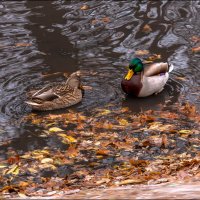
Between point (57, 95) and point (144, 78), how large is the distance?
5.81ft

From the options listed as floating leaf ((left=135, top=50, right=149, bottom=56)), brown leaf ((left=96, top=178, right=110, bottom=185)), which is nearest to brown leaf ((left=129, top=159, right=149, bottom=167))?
brown leaf ((left=96, top=178, right=110, bottom=185))

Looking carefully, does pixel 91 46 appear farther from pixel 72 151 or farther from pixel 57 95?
pixel 72 151

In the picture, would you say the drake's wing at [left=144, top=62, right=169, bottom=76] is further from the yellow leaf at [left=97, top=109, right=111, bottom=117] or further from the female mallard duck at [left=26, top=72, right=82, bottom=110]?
the yellow leaf at [left=97, top=109, right=111, bottom=117]

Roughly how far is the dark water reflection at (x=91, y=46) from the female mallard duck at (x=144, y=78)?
170 millimetres

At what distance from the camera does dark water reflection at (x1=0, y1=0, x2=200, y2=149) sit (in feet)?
39.3

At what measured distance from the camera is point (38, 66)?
13445 mm

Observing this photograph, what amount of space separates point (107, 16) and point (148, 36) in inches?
66.6

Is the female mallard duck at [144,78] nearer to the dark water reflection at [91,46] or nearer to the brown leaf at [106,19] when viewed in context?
the dark water reflection at [91,46]

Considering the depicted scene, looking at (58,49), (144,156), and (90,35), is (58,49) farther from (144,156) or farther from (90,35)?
(144,156)

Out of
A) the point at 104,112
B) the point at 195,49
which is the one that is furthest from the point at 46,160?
the point at 195,49

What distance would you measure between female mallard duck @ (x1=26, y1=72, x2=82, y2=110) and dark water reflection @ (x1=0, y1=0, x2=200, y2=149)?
18 centimetres

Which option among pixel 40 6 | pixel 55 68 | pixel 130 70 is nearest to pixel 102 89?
pixel 130 70

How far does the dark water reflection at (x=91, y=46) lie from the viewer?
39.3 ft

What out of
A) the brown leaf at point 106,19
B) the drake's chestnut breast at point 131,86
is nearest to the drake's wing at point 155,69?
the drake's chestnut breast at point 131,86
